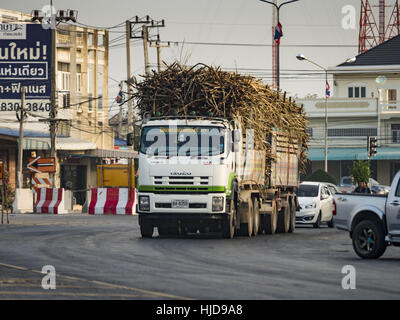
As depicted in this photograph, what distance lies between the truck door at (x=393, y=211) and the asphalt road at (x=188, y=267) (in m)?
0.63

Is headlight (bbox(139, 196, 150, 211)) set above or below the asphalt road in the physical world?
above

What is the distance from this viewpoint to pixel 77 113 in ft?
235

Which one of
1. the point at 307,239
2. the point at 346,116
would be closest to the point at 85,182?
the point at 346,116

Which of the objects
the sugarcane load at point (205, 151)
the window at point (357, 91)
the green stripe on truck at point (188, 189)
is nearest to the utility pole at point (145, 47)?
the window at point (357, 91)

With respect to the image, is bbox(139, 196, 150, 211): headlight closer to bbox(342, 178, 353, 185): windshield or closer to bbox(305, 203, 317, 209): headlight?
bbox(305, 203, 317, 209): headlight

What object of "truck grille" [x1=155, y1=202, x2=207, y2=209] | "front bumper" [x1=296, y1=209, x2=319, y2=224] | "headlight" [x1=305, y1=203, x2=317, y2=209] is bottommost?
"front bumper" [x1=296, y1=209, x2=319, y2=224]

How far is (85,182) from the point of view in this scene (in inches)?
2707

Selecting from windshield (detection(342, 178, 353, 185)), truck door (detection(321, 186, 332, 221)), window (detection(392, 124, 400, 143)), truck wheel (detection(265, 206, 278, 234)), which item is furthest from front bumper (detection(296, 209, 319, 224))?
window (detection(392, 124, 400, 143))

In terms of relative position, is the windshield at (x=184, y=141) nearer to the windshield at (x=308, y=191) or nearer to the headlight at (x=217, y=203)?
the headlight at (x=217, y=203)

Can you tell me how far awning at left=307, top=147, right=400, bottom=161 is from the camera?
75.5 meters

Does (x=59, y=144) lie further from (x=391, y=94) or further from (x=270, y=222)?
(x=270, y=222)

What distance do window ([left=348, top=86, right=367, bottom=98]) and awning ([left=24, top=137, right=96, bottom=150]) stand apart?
86.4ft
